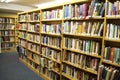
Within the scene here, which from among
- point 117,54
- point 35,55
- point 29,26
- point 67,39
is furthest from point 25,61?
point 117,54

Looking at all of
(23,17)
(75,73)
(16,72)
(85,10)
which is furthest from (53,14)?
(23,17)

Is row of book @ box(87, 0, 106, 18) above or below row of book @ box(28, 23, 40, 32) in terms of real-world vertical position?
above

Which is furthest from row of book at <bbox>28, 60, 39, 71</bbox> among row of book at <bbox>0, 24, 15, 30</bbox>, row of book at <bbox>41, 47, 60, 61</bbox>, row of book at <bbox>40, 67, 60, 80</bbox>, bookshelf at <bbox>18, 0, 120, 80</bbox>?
row of book at <bbox>0, 24, 15, 30</bbox>

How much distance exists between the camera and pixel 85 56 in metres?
2.51

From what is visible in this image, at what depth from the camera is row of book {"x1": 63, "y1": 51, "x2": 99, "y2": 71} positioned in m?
2.34

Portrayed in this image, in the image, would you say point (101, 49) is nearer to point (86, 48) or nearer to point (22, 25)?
point (86, 48)

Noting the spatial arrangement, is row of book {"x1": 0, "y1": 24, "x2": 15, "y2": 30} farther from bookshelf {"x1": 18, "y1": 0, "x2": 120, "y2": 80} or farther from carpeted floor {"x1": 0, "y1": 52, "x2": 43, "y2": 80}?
bookshelf {"x1": 18, "y1": 0, "x2": 120, "y2": 80}

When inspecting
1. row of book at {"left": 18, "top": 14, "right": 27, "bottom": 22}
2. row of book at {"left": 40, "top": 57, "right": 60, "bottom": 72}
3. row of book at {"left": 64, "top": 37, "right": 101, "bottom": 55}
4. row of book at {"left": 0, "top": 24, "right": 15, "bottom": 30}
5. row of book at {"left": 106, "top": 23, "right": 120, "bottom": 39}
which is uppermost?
row of book at {"left": 18, "top": 14, "right": 27, "bottom": 22}

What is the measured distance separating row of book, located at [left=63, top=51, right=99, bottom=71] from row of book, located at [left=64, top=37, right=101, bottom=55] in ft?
0.41

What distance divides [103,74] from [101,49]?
0.42 meters

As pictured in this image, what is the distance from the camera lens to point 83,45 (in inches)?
100

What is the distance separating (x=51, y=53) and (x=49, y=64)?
298 millimetres

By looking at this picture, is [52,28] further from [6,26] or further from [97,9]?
[6,26]

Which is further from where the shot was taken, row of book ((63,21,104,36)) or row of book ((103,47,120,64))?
row of book ((63,21,104,36))
